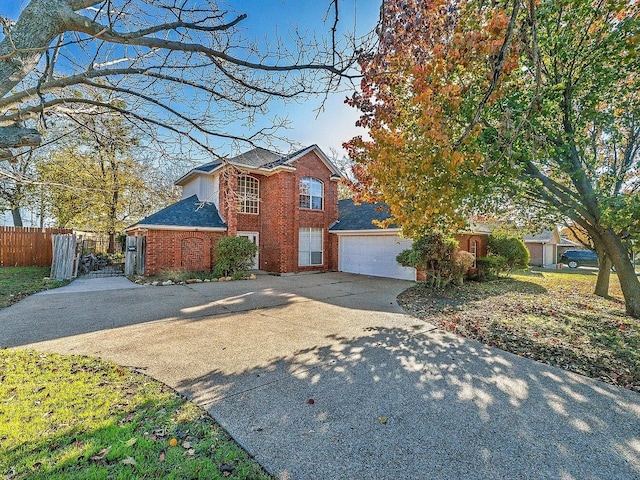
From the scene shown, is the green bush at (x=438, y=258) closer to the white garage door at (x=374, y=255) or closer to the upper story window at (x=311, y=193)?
the white garage door at (x=374, y=255)

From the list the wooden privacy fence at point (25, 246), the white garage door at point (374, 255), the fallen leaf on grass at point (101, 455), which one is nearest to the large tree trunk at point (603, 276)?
the white garage door at point (374, 255)

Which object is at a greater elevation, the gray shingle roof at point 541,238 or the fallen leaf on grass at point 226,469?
the gray shingle roof at point 541,238

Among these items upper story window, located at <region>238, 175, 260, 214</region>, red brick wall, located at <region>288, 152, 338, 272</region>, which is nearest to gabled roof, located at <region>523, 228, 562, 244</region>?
red brick wall, located at <region>288, 152, 338, 272</region>

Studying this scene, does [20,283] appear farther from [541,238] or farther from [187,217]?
[541,238]

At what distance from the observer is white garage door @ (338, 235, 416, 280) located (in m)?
14.9

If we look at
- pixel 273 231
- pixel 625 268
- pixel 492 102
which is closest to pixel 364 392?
pixel 492 102

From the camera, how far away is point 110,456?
101 inches

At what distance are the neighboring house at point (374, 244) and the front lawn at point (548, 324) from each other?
3.21 metres

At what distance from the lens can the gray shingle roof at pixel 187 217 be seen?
46.6 ft

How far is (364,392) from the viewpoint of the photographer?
389 cm

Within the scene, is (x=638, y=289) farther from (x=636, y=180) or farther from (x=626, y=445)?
(x=626, y=445)

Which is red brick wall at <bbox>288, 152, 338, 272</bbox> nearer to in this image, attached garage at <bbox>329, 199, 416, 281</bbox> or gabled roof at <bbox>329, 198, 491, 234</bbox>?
attached garage at <bbox>329, 199, 416, 281</bbox>

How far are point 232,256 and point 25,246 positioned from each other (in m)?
12.1

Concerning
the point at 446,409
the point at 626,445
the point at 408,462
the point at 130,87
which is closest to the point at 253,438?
the point at 408,462
